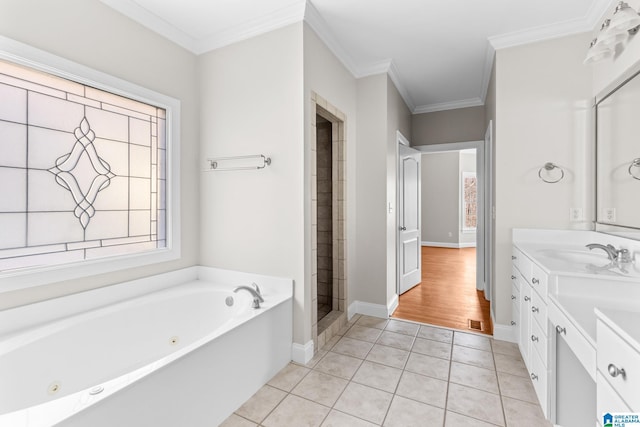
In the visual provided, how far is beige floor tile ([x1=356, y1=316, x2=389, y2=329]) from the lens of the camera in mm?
2930

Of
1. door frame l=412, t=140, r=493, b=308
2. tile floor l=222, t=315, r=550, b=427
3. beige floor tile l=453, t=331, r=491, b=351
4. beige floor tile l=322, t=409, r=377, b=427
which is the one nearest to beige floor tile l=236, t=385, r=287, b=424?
tile floor l=222, t=315, r=550, b=427

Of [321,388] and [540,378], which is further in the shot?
[321,388]

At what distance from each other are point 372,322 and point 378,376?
37.2 inches

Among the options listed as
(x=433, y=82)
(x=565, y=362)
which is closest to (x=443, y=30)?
(x=433, y=82)

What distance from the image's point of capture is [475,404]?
1791 mm

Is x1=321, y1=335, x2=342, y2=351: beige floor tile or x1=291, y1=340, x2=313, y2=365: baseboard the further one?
x1=321, y1=335, x2=342, y2=351: beige floor tile

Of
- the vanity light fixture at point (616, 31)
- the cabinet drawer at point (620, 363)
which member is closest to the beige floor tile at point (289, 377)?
the cabinet drawer at point (620, 363)

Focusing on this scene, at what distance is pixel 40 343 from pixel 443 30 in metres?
3.49

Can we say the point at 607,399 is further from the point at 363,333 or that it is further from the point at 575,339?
the point at 363,333

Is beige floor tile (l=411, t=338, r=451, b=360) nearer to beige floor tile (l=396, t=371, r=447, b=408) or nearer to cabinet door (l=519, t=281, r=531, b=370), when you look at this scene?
beige floor tile (l=396, t=371, r=447, b=408)

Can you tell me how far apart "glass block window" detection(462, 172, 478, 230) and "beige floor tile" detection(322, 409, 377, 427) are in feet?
24.1

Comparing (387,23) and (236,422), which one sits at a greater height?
(387,23)

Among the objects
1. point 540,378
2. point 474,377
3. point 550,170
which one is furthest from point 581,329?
point 550,170

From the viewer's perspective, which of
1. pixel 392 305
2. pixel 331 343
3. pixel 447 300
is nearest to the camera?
pixel 331 343
